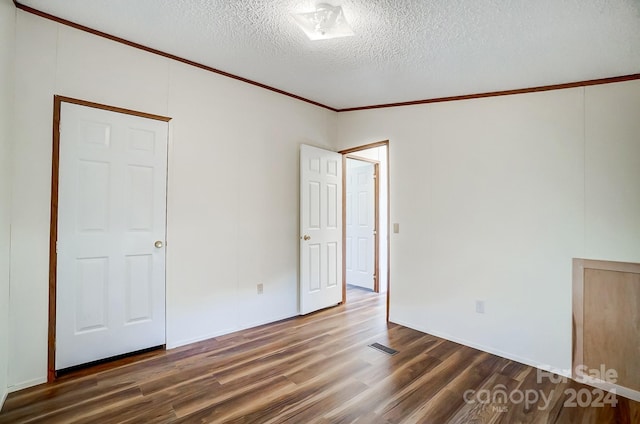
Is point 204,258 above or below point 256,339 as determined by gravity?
above

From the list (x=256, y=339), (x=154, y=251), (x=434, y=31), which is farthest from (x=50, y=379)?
(x=434, y=31)

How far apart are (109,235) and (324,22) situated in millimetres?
2290

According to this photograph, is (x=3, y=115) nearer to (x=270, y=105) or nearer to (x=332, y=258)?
(x=270, y=105)

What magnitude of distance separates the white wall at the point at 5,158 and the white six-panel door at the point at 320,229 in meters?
2.49

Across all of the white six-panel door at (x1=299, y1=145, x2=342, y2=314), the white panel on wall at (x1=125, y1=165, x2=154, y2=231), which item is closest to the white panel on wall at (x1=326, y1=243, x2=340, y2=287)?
the white six-panel door at (x1=299, y1=145, x2=342, y2=314)

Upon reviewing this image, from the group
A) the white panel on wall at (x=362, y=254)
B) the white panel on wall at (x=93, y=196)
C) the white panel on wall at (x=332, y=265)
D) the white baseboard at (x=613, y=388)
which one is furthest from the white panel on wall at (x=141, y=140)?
the white baseboard at (x=613, y=388)

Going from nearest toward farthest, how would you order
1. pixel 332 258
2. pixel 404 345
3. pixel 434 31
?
pixel 434 31 < pixel 404 345 < pixel 332 258

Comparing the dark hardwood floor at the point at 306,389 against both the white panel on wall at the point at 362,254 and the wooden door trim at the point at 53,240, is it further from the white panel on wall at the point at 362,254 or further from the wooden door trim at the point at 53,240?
the white panel on wall at the point at 362,254

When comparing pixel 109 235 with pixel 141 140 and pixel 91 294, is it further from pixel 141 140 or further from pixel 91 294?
pixel 141 140

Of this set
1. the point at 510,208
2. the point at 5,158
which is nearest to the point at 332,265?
the point at 510,208

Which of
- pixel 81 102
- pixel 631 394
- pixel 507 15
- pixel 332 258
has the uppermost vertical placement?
pixel 507 15

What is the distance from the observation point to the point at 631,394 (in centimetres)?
221

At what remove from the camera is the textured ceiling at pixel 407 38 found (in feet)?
6.28

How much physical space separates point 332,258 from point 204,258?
1723 mm
